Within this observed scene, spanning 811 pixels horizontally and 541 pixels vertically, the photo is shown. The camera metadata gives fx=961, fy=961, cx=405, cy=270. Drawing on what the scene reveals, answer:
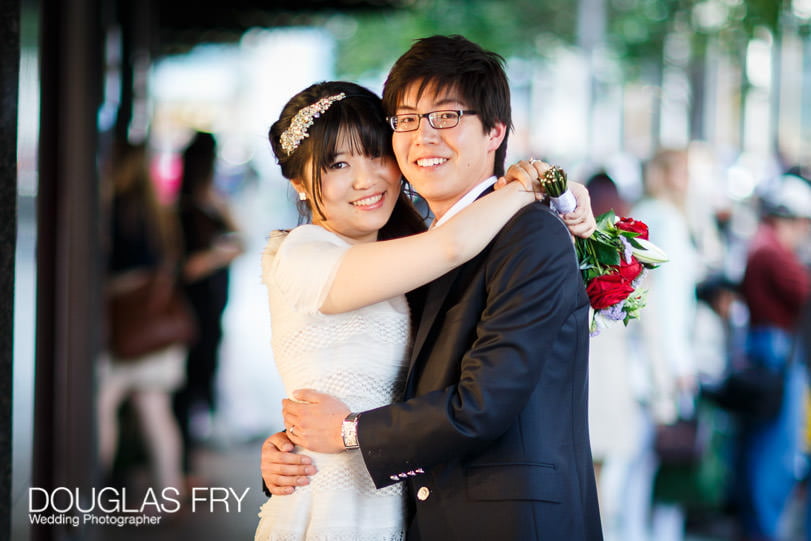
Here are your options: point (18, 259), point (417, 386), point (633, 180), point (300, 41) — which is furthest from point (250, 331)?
point (417, 386)

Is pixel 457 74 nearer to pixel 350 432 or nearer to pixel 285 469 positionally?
pixel 350 432

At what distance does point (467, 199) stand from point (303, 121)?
432 mm

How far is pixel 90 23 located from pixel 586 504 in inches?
148

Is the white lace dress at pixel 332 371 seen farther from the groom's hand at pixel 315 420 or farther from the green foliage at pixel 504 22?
the green foliage at pixel 504 22

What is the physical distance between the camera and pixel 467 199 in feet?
7.32

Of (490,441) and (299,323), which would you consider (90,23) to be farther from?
(490,441)

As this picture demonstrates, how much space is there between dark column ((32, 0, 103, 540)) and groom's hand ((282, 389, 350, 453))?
271cm

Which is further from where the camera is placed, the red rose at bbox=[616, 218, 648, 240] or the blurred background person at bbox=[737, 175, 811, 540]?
the blurred background person at bbox=[737, 175, 811, 540]

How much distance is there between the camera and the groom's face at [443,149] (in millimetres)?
2158

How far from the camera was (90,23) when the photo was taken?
480 cm

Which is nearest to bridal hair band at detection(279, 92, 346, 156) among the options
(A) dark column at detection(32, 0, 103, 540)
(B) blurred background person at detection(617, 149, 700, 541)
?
(A) dark column at detection(32, 0, 103, 540)

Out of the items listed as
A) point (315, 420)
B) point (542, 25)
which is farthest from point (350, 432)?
point (542, 25)

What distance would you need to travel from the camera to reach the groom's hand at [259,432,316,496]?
217 centimetres

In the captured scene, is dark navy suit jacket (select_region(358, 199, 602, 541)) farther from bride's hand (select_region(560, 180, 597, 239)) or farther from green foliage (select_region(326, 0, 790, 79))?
green foliage (select_region(326, 0, 790, 79))
